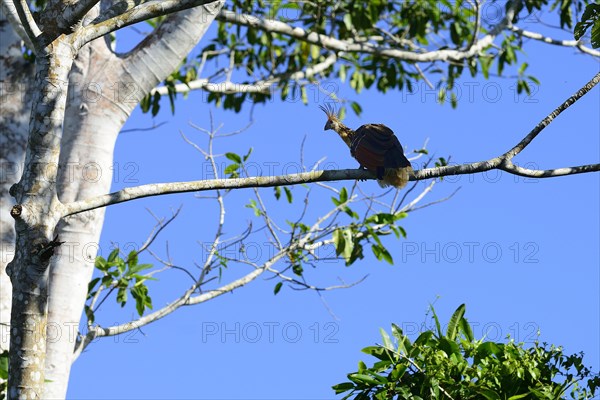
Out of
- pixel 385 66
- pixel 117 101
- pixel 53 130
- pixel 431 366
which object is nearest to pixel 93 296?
pixel 117 101

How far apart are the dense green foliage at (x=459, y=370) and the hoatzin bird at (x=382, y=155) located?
109cm

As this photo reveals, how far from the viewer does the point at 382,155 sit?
5.49m

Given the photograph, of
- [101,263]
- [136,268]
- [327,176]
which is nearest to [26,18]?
[327,176]

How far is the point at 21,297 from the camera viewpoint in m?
4.20

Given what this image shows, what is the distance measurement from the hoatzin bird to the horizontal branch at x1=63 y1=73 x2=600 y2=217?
1.92 ft

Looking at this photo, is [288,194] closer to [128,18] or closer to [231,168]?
[231,168]

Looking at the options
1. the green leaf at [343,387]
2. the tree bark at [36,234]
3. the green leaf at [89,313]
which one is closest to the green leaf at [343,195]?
the green leaf at [89,313]

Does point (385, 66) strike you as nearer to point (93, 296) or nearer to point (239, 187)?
point (93, 296)

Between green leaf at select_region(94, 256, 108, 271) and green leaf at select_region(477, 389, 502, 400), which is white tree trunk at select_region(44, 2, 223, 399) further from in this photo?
green leaf at select_region(477, 389, 502, 400)

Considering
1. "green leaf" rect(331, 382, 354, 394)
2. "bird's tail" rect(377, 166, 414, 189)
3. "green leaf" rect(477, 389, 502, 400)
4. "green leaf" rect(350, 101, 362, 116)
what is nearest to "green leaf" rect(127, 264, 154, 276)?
"bird's tail" rect(377, 166, 414, 189)

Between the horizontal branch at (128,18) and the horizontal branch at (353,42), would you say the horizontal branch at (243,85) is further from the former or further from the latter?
the horizontal branch at (128,18)

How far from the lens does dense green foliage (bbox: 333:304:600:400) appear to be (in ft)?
14.5

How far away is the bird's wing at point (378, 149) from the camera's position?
216 inches

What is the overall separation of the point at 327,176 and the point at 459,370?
4.11 ft
